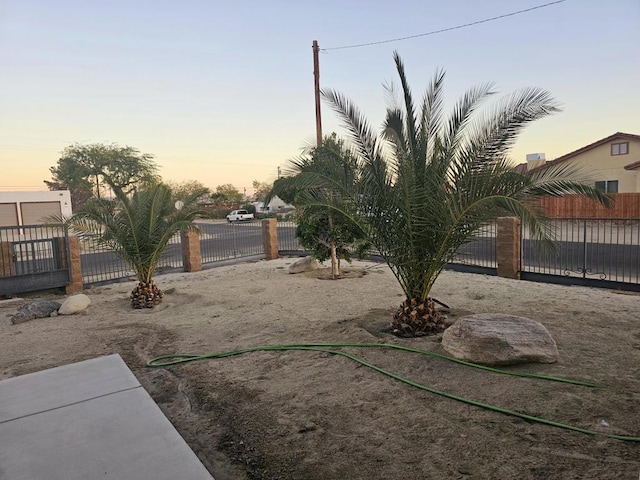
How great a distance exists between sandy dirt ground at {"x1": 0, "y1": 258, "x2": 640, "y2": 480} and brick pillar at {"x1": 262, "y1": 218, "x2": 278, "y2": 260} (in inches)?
321

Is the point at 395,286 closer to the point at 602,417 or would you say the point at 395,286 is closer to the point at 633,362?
the point at 633,362

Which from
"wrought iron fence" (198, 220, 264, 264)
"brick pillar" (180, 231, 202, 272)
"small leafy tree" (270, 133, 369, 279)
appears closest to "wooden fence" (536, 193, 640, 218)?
"wrought iron fence" (198, 220, 264, 264)

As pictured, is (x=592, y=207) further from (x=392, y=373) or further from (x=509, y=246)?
(x=392, y=373)

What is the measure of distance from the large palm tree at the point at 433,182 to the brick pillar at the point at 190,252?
896 centimetres

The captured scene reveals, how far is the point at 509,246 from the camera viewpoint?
1103 centimetres

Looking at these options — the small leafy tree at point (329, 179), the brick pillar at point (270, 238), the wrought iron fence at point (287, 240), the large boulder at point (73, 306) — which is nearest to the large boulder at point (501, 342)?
the small leafy tree at point (329, 179)

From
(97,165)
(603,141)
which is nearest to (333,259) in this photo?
(603,141)

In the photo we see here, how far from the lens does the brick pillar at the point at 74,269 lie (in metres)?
11.7

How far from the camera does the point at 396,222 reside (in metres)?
6.34

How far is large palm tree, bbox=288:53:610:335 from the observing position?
18.2 feet

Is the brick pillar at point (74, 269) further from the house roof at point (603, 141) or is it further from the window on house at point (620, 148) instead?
the window on house at point (620, 148)

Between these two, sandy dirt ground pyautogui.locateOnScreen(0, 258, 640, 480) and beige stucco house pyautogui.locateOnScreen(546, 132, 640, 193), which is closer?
sandy dirt ground pyautogui.locateOnScreen(0, 258, 640, 480)

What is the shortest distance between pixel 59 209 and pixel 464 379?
42.5m

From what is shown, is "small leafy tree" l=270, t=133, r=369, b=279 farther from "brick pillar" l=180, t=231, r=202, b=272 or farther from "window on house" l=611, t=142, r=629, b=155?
"window on house" l=611, t=142, r=629, b=155
